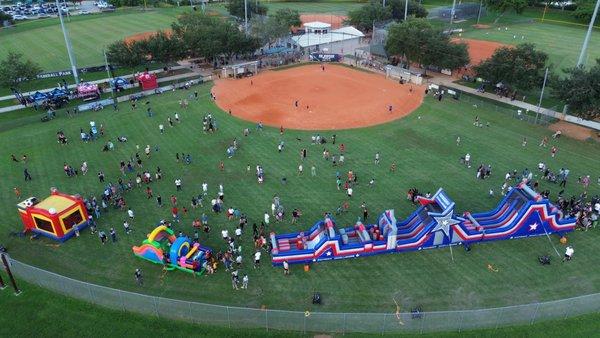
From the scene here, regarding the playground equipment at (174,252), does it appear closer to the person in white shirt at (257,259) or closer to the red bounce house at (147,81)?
the person in white shirt at (257,259)

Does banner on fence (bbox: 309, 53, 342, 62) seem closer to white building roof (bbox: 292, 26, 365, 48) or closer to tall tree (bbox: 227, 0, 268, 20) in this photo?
white building roof (bbox: 292, 26, 365, 48)

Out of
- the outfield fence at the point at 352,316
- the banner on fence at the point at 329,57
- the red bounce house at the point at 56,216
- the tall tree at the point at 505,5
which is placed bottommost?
the outfield fence at the point at 352,316

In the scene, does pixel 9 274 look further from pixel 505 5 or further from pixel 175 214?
pixel 505 5

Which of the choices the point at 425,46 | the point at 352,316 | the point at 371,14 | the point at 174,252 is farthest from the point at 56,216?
the point at 371,14

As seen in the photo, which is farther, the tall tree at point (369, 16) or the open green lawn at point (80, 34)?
the tall tree at point (369, 16)

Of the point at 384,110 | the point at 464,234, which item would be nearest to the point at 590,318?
the point at 464,234

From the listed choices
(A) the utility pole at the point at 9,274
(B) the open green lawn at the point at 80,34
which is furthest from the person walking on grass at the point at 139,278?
(B) the open green lawn at the point at 80,34
